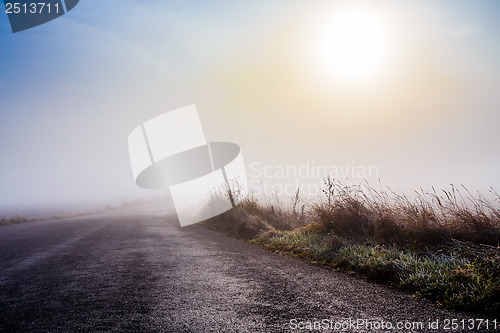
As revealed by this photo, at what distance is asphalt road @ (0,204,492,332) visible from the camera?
383cm

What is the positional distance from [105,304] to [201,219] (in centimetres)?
1284

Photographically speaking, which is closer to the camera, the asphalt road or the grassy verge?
the asphalt road

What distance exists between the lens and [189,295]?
4.82m

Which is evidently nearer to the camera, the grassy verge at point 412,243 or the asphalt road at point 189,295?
the asphalt road at point 189,295

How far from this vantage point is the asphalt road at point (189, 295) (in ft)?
12.6

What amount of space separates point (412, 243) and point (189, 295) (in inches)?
186

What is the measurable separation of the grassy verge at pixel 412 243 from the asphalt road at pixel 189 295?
459mm

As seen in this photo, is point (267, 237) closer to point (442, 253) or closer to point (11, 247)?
point (442, 253)

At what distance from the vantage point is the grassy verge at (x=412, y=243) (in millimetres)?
4672

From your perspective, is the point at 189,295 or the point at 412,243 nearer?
the point at 189,295

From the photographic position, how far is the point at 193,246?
9312 mm

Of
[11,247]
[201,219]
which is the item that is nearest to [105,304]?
[11,247]

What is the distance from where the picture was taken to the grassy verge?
4672mm

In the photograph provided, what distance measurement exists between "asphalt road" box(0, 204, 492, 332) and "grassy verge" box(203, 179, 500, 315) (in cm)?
46
